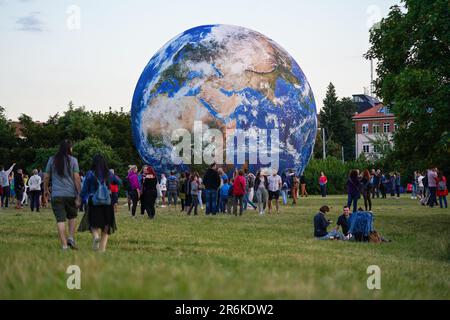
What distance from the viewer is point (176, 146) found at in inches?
1438

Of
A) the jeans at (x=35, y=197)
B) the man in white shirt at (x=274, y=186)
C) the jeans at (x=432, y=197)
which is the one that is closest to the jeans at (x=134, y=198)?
the jeans at (x=35, y=197)

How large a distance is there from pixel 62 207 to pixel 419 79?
12646mm

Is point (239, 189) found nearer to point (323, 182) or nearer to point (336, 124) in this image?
point (323, 182)

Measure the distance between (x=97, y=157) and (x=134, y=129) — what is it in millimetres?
27534

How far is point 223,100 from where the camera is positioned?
36.0 metres

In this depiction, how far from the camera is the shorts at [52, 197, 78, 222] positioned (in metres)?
12.4

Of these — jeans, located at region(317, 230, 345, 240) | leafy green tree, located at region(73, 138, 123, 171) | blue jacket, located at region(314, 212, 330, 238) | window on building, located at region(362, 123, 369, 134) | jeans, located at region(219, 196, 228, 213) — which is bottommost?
jeans, located at region(317, 230, 345, 240)

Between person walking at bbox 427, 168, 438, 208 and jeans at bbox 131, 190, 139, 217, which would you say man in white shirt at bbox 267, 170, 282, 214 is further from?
person walking at bbox 427, 168, 438, 208

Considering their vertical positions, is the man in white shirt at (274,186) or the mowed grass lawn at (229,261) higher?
the man in white shirt at (274,186)

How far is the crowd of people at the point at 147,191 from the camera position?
1206cm

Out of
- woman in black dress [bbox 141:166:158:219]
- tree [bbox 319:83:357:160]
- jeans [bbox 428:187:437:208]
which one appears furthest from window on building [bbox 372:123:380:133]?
woman in black dress [bbox 141:166:158:219]

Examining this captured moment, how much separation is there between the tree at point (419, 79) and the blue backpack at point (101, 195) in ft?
37.8

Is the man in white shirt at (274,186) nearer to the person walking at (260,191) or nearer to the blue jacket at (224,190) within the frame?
the person walking at (260,191)
